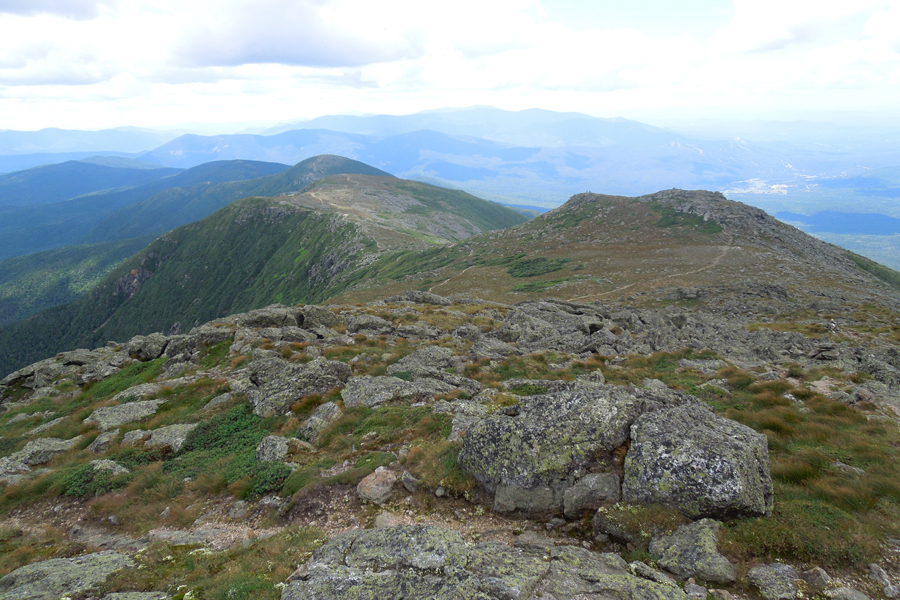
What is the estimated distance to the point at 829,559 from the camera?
25.9 feet

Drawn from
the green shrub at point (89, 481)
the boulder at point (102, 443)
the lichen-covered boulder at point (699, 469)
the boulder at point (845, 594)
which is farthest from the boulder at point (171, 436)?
the boulder at point (845, 594)

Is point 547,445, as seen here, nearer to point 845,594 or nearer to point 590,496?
point 590,496

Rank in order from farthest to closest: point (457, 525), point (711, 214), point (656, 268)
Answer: point (711, 214), point (656, 268), point (457, 525)

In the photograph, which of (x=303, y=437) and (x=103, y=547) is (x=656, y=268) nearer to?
(x=303, y=437)

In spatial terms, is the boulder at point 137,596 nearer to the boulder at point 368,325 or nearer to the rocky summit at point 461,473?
the rocky summit at point 461,473

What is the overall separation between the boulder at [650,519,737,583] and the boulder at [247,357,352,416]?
626 inches

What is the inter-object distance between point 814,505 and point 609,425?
4820 millimetres

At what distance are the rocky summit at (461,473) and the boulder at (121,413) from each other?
0.46 ft

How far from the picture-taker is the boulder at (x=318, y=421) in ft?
54.3

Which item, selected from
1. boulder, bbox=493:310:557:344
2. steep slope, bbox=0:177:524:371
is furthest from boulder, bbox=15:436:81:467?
steep slope, bbox=0:177:524:371

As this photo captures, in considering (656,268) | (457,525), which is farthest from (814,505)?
(656,268)

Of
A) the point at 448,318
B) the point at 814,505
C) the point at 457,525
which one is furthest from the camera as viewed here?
the point at 448,318

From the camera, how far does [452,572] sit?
821cm

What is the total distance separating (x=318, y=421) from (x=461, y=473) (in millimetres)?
7729
